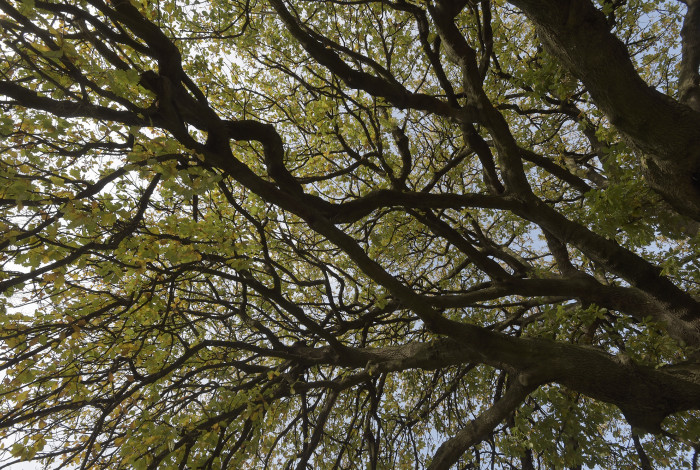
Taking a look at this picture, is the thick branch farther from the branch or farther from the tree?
the branch

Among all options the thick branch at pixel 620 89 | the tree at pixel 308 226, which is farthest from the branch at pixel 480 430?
the thick branch at pixel 620 89

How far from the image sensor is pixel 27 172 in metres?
2.98

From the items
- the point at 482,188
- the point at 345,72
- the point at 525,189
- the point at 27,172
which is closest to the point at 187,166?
the point at 27,172

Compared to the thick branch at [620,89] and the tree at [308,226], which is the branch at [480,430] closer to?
the tree at [308,226]

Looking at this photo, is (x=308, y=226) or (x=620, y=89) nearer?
(x=620, y=89)

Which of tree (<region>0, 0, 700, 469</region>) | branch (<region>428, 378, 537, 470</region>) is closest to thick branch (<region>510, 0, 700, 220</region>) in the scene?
tree (<region>0, 0, 700, 469</region>)

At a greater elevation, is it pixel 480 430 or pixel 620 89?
pixel 620 89

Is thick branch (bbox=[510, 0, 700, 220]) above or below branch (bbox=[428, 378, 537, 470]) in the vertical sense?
above

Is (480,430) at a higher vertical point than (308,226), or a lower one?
lower

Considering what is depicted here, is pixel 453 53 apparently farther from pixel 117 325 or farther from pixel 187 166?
pixel 117 325

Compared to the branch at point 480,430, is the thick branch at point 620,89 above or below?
above

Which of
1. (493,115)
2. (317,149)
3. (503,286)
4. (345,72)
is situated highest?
(317,149)

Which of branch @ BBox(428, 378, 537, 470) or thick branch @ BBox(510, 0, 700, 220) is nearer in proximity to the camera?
thick branch @ BBox(510, 0, 700, 220)

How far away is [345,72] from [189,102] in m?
1.91
